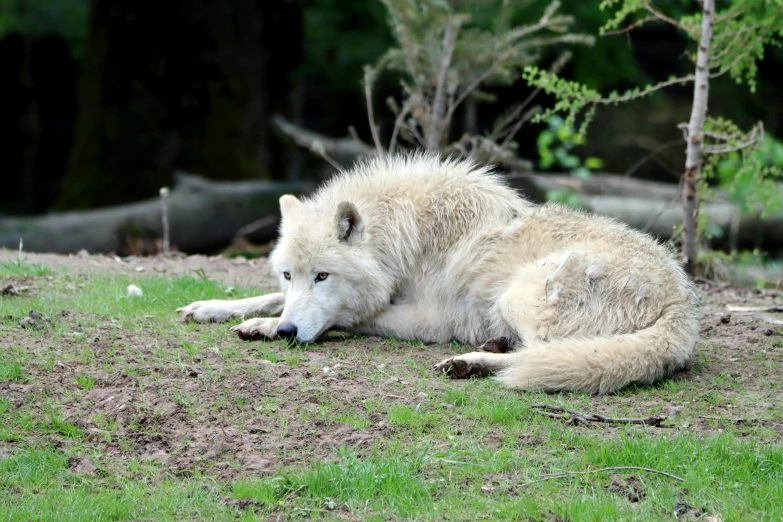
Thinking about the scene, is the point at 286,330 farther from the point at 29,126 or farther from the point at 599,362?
the point at 29,126

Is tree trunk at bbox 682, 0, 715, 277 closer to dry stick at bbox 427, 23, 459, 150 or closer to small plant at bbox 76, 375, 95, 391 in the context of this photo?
dry stick at bbox 427, 23, 459, 150

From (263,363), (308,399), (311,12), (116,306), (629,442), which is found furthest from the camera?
(311,12)

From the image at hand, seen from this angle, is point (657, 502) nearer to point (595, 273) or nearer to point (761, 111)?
point (595, 273)

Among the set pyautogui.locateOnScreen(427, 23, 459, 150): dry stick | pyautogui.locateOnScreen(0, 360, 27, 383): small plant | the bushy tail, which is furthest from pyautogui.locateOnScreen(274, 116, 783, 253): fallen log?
pyautogui.locateOnScreen(0, 360, 27, 383): small plant

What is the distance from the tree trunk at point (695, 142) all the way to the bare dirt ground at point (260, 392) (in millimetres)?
1917

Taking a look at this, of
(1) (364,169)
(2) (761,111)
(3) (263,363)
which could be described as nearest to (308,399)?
(3) (263,363)

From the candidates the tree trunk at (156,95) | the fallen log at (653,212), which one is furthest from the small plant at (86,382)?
the tree trunk at (156,95)

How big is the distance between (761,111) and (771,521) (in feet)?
49.0

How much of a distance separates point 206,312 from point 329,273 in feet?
2.82

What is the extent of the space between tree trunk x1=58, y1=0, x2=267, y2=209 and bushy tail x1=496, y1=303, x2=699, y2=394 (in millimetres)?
8733

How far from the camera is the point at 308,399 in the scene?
13.5 ft

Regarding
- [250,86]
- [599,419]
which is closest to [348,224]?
[599,419]

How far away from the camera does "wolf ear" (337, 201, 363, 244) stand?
5211 millimetres

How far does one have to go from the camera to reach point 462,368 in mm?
4617
